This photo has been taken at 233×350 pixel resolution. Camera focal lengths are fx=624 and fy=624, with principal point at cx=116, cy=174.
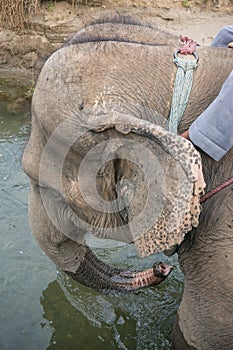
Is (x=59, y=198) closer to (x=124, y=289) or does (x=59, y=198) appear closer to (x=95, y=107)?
(x=95, y=107)

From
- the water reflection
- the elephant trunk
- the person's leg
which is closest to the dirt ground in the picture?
the water reflection

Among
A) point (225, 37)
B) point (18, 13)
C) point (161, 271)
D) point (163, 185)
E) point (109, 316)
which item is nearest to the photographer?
point (163, 185)

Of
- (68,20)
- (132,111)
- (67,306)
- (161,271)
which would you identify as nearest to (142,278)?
(161,271)

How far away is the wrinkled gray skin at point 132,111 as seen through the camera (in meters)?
1.79

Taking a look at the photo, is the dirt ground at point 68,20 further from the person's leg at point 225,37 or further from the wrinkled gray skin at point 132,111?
the wrinkled gray skin at point 132,111

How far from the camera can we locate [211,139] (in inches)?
65.7

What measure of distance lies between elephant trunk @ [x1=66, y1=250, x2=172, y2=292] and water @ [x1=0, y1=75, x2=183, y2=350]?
24 centimetres

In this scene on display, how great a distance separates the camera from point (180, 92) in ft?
5.83

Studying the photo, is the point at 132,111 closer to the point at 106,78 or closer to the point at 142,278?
the point at 106,78

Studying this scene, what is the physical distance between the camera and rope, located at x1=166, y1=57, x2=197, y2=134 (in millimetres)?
1769

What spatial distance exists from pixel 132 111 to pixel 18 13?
4.77 m

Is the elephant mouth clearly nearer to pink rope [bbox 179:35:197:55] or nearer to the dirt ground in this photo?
pink rope [bbox 179:35:197:55]

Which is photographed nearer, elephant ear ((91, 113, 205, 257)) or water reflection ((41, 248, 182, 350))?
elephant ear ((91, 113, 205, 257))

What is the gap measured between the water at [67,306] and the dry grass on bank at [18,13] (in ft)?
10.3
